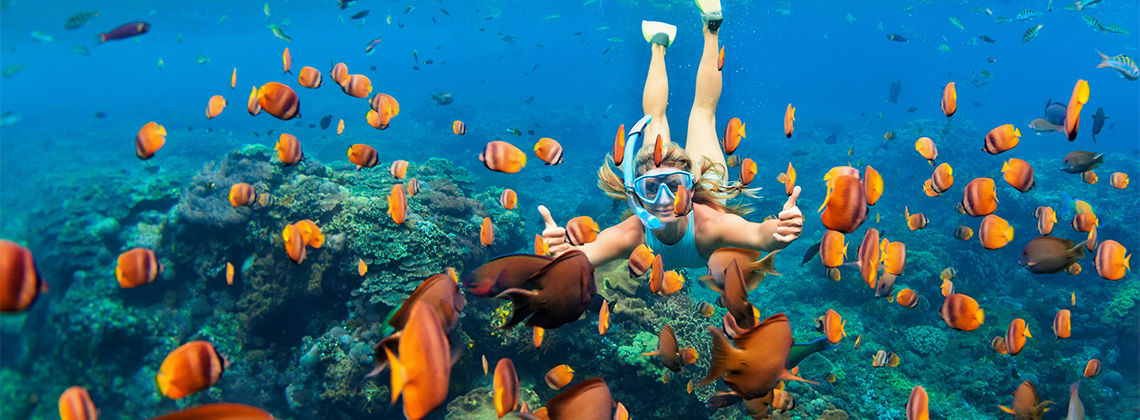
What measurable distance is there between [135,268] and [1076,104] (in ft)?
26.1

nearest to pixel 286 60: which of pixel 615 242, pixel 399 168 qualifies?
pixel 399 168

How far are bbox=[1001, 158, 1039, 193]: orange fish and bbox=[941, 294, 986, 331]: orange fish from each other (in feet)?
4.36

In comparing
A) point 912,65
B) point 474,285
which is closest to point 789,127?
point 474,285

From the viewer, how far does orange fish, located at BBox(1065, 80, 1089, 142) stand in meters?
3.13

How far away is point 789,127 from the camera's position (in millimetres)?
5164

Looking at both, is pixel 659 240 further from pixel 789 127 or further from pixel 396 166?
pixel 396 166

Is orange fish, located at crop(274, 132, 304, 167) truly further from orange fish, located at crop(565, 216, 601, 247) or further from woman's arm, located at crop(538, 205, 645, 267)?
orange fish, located at crop(565, 216, 601, 247)

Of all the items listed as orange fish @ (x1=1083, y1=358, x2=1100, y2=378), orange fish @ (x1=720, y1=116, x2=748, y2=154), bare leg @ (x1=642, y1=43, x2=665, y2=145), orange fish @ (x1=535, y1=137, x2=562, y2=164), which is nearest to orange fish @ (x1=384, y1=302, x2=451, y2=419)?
orange fish @ (x1=535, y1=137, x2=562, y2=164)

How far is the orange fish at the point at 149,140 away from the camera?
4414mm

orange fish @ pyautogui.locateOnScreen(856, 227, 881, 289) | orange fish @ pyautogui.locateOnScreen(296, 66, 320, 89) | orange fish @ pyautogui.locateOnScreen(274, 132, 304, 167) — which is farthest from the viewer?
orange fish @ pyautogui.locateOnScreen(296, 66, 320, 89)

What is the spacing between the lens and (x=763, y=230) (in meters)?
3.56

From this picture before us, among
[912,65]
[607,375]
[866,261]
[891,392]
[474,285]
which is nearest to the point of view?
[474,285]

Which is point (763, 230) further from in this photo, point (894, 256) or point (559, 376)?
point (559, 376)

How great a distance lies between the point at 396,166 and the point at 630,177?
3.90 meters
